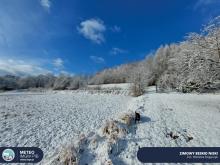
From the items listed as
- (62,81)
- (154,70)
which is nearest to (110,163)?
(154,70)

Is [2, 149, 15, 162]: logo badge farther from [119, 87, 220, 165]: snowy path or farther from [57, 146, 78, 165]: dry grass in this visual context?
[119, 87, 220, 165]: snowy path

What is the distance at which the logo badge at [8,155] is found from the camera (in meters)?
4.59

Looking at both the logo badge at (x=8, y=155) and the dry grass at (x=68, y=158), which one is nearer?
the dry grass at (x=68, y=158)

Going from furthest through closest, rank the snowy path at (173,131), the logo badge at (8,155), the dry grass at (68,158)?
the snowy path at (173,131)
the logo badge at (8,155)
the dry grass at (68,158)

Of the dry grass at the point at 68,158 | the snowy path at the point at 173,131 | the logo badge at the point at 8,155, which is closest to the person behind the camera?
the dry grass at the point at 68,158

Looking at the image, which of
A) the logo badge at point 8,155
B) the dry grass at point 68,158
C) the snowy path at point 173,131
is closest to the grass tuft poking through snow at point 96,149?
the dry grass at point 68,158

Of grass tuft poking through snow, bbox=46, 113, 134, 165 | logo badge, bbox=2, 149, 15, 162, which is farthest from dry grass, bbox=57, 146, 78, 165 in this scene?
logo badge, bbox=2, 149, 15, 162

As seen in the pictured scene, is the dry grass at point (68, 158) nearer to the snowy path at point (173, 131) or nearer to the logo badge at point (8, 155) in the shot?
the snowy path at point (173, 131)

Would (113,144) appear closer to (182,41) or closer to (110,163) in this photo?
(110,163)

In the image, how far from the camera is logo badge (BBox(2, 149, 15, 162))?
4.59 m

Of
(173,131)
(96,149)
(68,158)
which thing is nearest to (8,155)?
(68,158)

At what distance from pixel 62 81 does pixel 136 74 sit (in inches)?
2541

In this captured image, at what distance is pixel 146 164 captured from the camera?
14.2 feet

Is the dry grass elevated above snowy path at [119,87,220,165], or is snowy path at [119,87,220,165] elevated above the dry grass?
snowy path at [119,87,220,165]
